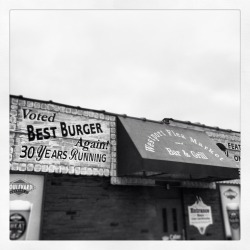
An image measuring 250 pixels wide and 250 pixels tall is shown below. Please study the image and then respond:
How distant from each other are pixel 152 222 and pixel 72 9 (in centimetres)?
532

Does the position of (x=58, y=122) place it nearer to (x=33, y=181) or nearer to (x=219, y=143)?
(x=33, y=181)

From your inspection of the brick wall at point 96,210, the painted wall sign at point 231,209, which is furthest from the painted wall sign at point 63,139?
the painted wall sign at point 231,209

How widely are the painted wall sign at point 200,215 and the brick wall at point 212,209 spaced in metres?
0.10

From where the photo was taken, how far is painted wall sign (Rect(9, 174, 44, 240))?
6.93 meters

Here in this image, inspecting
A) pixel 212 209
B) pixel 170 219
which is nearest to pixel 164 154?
pixel 170 219

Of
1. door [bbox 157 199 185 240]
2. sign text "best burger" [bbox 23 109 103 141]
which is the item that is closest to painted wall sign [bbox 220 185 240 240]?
door [bbox 157 199 185 240]

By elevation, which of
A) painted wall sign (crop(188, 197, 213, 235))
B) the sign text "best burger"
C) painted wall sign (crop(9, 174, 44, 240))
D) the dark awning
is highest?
the sign text "best burger"

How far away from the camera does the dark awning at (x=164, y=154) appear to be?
7.52 metres

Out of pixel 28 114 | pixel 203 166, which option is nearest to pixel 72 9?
pixel 28 114

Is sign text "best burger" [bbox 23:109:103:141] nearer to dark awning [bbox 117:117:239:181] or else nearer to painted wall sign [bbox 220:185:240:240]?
dark awning [bbox 117:117:239:181]

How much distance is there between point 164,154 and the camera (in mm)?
7816

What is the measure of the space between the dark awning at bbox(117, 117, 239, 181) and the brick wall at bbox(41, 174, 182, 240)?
0.56m

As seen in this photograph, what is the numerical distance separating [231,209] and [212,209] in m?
0.74

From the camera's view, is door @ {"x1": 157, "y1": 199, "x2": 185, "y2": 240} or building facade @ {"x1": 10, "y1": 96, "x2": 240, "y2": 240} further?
door @ {"x1": 157, "y1": 199, "x2": 185, "y2": 240}
